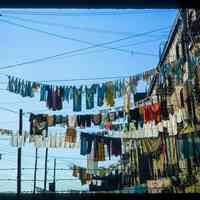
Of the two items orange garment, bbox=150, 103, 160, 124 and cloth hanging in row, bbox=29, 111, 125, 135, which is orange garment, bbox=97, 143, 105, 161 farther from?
orange garment, bbox=150, 103, 160, 124

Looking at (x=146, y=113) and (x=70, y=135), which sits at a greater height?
(x=146, y=113)

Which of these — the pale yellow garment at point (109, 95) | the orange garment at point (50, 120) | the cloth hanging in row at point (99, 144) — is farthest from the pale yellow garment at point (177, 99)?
the orange garment at point (50, 120)

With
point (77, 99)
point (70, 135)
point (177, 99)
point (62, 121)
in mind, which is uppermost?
point (177, 99)

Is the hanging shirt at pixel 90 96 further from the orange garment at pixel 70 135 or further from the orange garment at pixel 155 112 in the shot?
the orange garment at pixel 155 112

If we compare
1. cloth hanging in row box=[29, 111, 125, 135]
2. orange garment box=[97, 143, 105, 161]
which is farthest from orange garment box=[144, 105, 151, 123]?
orange garment box=[97, 143, 105, 161]

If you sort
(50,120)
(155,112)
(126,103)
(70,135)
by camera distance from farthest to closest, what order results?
1. (155,112)
2. (70,135)
3. (126,103)
4. (50,120)

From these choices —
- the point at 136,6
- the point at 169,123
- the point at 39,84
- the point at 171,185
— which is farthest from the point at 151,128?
the point at 136,6

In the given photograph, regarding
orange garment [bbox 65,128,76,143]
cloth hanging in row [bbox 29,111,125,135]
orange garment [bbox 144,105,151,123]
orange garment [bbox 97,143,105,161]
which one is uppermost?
orange garment [bbox 144,105,151,123]

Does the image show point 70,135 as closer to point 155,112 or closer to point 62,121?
point 62,121

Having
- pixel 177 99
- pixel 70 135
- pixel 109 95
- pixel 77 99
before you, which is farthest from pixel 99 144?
pixel 177 99

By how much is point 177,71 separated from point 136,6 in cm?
1484

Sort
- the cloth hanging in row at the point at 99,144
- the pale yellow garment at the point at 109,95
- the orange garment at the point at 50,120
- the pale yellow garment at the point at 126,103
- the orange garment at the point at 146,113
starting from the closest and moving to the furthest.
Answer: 1. the pale yellow garment at the point at 109,95
2. the pale yellow garment at the point at 126,103
3. the orange garment at the point at 50,120
4. the orange garment at the point at 146,113
5. the cloth hanging in row at the point at 99,144

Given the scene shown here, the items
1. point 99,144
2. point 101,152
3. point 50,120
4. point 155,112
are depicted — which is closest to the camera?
point 50,120

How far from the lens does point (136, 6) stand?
3566 millimetres
